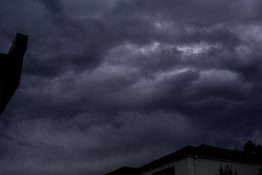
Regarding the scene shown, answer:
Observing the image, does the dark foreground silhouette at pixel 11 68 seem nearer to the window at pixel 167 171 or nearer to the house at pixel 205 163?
the house at pixel 205 163

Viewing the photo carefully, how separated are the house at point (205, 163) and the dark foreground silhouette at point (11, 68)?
64.4 feet

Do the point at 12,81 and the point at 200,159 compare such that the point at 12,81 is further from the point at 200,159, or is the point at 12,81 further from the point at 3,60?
the point at 200,159

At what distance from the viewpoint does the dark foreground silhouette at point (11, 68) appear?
79.1 inches

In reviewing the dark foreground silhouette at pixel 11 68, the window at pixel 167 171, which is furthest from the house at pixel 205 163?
the dark foreground silhouette at pixel 11 68

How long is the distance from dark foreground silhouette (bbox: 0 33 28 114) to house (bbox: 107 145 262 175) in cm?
1963

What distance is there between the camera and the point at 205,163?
21312 mm

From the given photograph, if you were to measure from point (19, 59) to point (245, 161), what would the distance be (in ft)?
80.4

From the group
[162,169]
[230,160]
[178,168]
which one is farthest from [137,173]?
[230,160]

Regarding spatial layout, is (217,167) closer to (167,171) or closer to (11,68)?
(167,171)

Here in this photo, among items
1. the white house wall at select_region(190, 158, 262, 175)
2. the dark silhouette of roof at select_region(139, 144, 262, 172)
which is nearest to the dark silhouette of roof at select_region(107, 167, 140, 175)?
the dark silhouette of roof at select_region(139, 144, 262, 172)

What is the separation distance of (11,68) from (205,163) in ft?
69.2

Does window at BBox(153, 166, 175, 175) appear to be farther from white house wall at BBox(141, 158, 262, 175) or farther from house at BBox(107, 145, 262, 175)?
white house wall at BBox(141, 158, 262, 175)

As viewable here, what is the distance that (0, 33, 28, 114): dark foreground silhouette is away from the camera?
2.01 metres

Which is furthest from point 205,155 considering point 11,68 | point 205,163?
point 11,68
